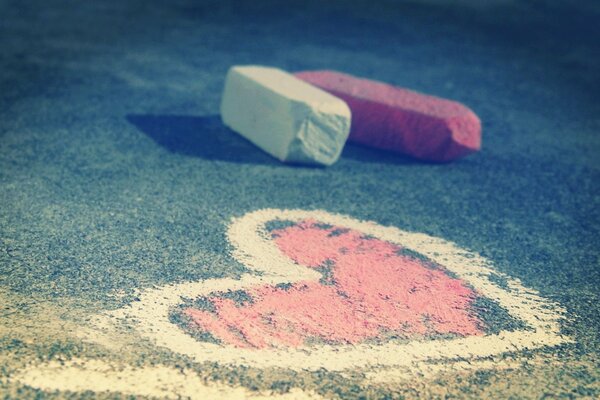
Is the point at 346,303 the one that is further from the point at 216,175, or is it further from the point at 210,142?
the point at 210,142

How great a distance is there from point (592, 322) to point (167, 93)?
287cm

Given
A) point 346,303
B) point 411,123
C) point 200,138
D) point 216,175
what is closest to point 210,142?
point 200,138

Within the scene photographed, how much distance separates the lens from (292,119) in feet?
11.5

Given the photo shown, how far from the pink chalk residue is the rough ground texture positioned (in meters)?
0.20

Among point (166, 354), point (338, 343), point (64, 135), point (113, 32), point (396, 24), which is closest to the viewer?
point (166, 354)

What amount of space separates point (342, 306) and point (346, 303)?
2 centimetres

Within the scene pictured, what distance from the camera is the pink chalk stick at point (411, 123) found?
12.5 feet

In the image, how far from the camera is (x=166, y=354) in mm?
1978

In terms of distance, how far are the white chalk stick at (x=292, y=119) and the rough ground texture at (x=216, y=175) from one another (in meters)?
0.08

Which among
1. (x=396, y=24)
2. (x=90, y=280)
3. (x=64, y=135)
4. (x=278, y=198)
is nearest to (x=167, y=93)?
(x=64, y=135)

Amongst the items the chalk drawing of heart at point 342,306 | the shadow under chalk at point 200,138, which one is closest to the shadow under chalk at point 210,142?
the shadow under chalk at point 200,138

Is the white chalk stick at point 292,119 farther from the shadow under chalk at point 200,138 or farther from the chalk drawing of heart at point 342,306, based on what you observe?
the chalk drawing of heart at point 342,306

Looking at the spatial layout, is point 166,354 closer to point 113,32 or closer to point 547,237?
point 547,237

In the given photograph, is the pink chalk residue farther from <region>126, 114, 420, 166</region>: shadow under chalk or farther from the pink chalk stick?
the pink chalk stick
